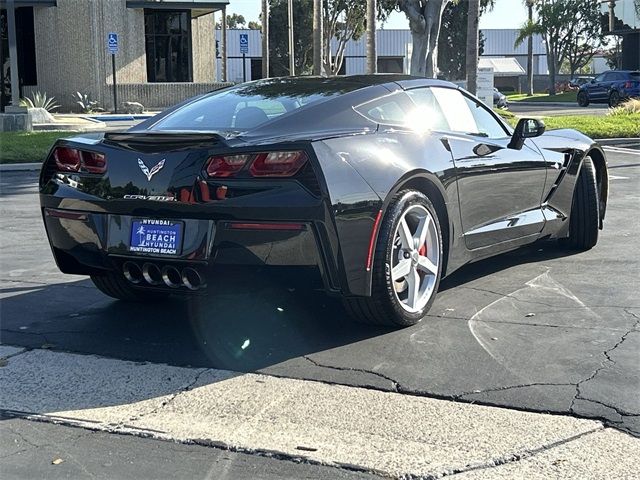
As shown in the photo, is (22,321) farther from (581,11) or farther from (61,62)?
(581,11)

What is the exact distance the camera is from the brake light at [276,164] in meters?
4.41

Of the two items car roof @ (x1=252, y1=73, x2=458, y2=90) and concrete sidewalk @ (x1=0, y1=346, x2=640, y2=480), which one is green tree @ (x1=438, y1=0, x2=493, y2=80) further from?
concrete sidewalk @ (x1=0, y1=346, x2=640, y2=480)

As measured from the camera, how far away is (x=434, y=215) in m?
5.20

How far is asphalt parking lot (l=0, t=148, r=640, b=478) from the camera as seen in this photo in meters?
4.13

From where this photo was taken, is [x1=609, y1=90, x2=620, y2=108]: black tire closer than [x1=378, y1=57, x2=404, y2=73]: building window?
Yes

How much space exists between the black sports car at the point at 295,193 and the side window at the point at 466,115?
3 cm

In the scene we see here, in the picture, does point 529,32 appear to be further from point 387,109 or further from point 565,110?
point 387,109

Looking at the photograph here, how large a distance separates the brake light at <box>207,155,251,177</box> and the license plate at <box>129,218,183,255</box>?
339mm

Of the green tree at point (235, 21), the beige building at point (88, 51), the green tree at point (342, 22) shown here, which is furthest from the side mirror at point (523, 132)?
the green tree at point (235, 21)

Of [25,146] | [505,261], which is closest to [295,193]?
[505,261]

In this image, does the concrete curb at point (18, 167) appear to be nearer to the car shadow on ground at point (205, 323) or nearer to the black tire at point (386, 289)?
the car shadow on ground at point (205, 323)

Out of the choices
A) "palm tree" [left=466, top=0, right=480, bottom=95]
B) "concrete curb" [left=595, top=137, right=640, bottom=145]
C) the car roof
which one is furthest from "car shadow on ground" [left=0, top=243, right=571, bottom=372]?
"palm tree" [left=466, top=0, right=480, bottom=95]

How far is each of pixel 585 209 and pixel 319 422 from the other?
4.07 meters

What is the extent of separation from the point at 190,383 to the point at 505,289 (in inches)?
104
